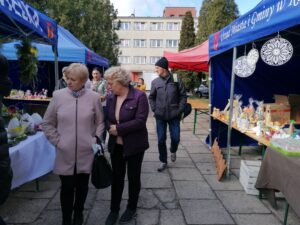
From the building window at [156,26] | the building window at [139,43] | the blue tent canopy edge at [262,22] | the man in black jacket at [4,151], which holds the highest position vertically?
the building window at [156,26]

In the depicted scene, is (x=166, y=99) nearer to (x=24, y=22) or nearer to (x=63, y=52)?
(x=24, y=22)

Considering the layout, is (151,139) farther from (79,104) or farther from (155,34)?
(155,34)

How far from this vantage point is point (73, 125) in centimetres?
254

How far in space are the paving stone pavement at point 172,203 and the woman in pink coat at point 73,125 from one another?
0.76m

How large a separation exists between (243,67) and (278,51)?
1.01 metres

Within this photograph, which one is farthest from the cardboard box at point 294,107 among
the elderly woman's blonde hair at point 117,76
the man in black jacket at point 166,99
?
the elderly woman's blonde hair at point 117,76

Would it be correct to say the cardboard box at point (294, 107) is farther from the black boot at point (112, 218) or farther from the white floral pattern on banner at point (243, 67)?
the black boot at point (112, 218)

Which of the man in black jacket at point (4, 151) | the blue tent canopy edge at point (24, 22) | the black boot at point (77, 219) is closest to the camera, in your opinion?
the man in black jacket at point (4, 151)

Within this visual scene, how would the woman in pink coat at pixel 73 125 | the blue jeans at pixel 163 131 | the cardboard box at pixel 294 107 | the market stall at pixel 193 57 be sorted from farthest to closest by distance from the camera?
the market stall at pixel 193 57, the cardboard box at pixel 294 107, the blue jeans at pixel 163 131, the woman in pink coat at pixel 73 125

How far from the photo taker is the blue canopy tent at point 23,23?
3240 millimetres

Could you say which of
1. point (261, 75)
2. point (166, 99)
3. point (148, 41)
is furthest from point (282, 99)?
point (148, 41)

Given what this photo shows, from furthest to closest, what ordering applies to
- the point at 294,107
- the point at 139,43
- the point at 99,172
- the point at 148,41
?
the point at 139,43, the point at 148,41, the point at 294,107, the point at 99,172

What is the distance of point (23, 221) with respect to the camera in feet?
9.98

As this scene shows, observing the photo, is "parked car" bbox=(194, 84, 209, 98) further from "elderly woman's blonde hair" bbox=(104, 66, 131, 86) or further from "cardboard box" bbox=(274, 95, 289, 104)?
"elderly woman's blonde hair" bbox=(104, 66, 131, 86)
